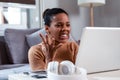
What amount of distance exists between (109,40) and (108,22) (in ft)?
9.31

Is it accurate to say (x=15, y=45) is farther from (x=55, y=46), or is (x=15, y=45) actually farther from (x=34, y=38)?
(x=55, y=46)

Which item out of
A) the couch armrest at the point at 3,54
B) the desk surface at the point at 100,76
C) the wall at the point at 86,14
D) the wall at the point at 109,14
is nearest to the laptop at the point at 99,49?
the desk surface at the point at 100,76

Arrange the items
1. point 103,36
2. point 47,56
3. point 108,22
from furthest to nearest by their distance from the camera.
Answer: point 108,22, point 47,56, point 103,36

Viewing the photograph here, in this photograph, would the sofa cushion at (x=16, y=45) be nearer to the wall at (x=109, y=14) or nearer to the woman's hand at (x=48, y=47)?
the woman's hand at (x=48, y=47)

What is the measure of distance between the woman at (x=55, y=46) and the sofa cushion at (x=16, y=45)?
4.43 ft

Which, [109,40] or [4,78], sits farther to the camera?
[4,78]

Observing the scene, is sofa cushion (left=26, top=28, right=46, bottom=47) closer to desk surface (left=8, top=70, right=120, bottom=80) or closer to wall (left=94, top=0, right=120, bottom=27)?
wall (left=94, top=0, right=120, bottom=27)

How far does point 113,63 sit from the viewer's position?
1085 mm

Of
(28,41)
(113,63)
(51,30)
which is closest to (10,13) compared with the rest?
(28,41)

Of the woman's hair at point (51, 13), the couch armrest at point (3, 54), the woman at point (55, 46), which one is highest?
the woman's hair at point (51, 13)

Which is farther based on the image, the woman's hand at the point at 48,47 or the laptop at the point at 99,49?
the woman's hand at the point at 48,47

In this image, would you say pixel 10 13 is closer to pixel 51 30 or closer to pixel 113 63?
pixel 51 30

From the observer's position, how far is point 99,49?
39.4 inches

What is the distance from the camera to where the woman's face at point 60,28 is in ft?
4.28
